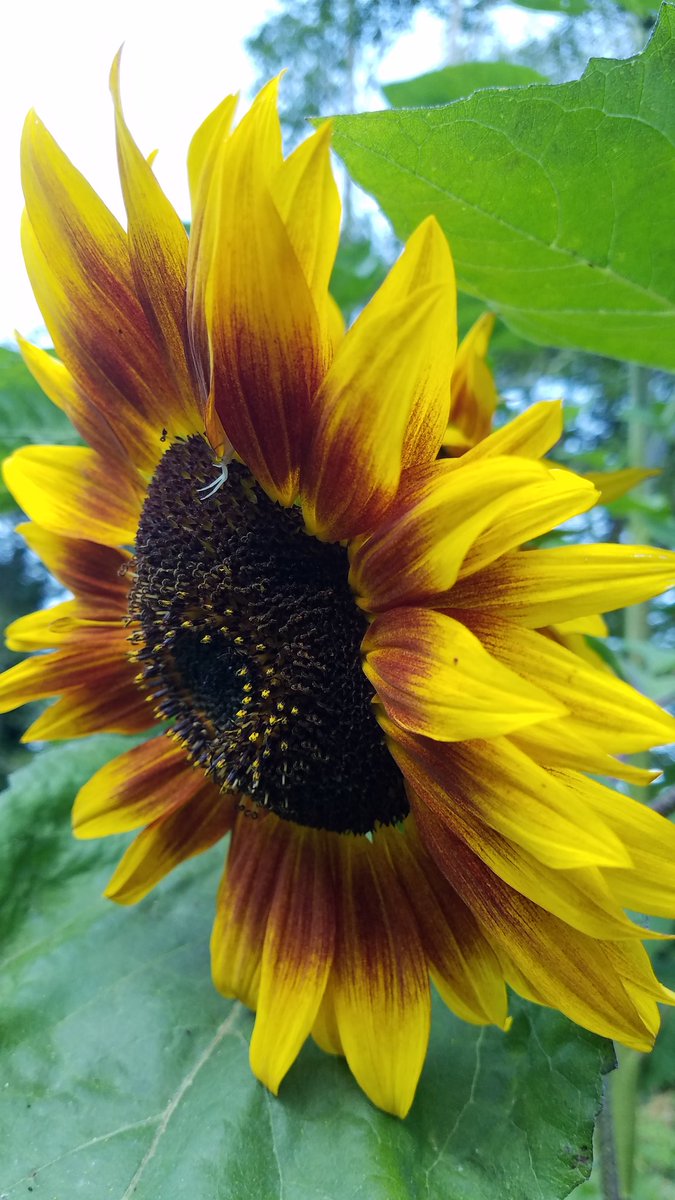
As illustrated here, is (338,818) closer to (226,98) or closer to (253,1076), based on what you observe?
(253,1076)

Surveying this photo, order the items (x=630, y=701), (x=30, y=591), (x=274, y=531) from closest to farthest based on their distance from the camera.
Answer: (x=630, y=701) → (x=274, y=531) → (x=30, y=591)

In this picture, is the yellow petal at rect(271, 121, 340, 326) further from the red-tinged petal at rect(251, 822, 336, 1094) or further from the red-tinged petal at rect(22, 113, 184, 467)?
the red-tinged petal at rect(251, 822, 336, 1094)

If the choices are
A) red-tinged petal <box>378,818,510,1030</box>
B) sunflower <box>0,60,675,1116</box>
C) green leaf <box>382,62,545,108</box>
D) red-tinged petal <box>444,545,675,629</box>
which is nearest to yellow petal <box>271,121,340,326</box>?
sunflower <box>0,60,675,1116</box>

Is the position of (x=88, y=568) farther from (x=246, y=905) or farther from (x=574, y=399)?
(x=574, y=399)

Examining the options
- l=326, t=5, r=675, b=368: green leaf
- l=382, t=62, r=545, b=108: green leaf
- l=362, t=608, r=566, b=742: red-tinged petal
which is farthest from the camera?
l=382, t=62, r=545, b=108: green leaf

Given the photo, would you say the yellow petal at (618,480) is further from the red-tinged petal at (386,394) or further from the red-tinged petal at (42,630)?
the red-tinged petal at (42,630)

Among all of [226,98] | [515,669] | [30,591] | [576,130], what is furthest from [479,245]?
[30,591]
